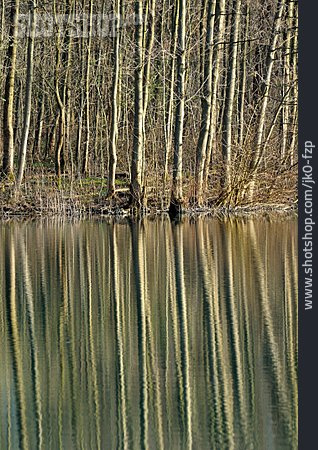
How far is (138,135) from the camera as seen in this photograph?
26.7 m

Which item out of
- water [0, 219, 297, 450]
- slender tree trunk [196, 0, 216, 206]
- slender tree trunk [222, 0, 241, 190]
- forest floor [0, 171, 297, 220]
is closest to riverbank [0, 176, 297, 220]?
forest floor [0, 171, 297, 220]

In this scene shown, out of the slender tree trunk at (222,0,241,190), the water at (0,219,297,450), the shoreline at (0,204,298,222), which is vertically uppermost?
the slender tree trunk at (222,0,241,190)

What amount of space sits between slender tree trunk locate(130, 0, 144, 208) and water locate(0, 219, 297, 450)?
8.39 metres

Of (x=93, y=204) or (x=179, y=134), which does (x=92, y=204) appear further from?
(x=179, y=134)

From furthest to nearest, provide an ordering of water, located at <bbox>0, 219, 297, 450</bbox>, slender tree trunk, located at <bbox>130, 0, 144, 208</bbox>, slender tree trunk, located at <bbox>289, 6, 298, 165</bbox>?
slender tree trunk, located at <bbox>289, 6, 298, 165</bbox> → slender tree trunk, located at <bbox>130, 0, 144, 208</bbox> → water, located at <bbox>0, 219, 297, 450</bbox>

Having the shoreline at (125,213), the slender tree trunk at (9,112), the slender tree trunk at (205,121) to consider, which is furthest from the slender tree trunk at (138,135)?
the slender tree trunk at (9,112)

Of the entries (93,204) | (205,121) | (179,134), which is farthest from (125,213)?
(205,121)

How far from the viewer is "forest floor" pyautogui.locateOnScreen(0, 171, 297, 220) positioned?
87.2ft
